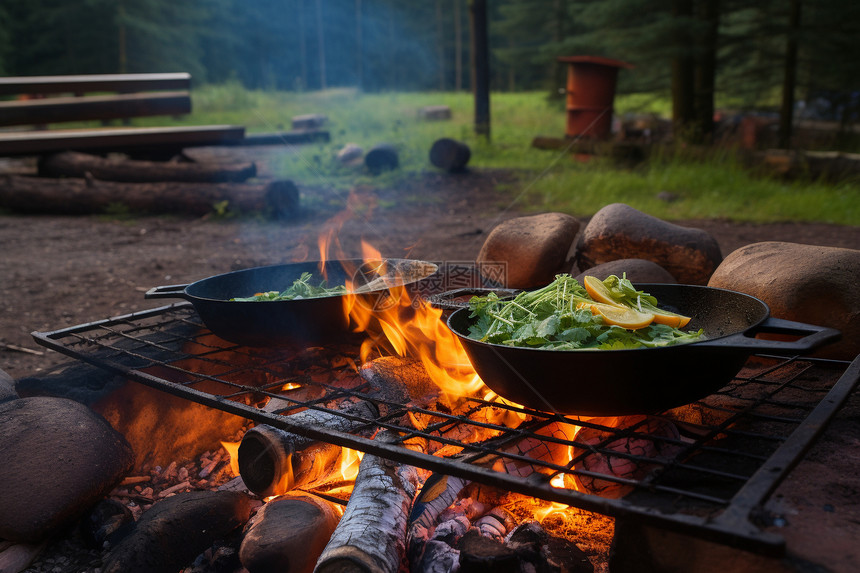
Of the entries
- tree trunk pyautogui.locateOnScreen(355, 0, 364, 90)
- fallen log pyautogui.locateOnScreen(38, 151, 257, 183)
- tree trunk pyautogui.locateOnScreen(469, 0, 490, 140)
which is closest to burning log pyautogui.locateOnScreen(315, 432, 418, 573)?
fallen log pyautogui.locateOnScreen(38, 151, 257, 183)

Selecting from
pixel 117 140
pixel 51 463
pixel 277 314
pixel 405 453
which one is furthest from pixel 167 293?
pixel 117 140

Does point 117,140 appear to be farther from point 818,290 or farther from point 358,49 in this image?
point 358,49

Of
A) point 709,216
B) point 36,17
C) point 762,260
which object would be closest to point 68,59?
point 36,17

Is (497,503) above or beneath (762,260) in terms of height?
beneath

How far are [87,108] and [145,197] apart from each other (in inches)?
104

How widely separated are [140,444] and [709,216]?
262 inches

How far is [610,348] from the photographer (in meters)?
1.77

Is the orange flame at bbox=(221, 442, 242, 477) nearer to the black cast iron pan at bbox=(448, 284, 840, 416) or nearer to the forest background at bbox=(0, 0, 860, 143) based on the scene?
the black cast iron pan at bbox=(448, 284, 840, 416)

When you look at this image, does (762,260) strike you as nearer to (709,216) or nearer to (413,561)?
(413,561)

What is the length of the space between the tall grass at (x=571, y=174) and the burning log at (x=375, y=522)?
5.92 metres

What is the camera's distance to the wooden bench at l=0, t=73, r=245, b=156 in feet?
32.2

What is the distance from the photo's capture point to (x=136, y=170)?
969cm

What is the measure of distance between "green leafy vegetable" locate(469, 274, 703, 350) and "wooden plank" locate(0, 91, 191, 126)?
1039 cm

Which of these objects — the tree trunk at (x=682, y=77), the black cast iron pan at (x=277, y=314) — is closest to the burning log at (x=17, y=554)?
the black cast iron pan at (x=277, y=314)
